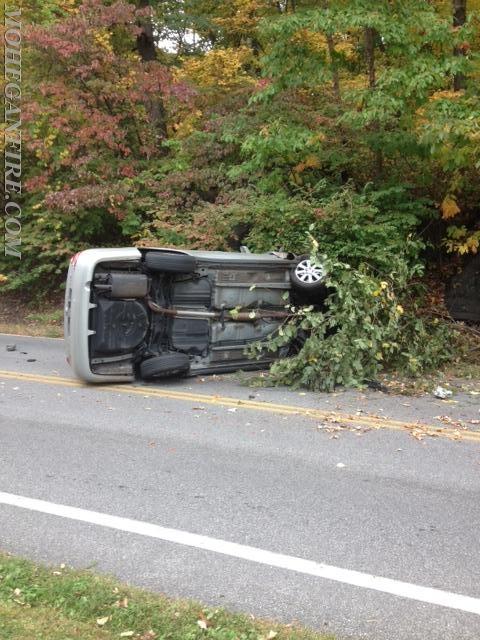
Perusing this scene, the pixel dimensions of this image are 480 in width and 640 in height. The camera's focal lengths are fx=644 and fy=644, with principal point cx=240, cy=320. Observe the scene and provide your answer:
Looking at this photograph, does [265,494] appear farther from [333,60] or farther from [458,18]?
[458,18]

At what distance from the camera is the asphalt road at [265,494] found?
362 cm

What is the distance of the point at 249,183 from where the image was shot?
44.2ft

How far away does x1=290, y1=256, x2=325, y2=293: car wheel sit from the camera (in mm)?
9281

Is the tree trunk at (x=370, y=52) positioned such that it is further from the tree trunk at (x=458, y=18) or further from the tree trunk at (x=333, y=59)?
the tree trunk at (x=458, y=18)

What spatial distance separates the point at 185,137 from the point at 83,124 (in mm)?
2541

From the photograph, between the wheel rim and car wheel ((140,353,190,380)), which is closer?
car wheel ((140,353,190,380))

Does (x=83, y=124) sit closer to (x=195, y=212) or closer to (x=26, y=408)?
(x=195, y=212)

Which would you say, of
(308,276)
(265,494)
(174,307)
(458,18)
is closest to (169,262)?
(174,307)

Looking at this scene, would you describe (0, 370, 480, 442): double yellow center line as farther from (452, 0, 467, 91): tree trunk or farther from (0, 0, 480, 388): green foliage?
(452, 0, 467, 91): tree trunk

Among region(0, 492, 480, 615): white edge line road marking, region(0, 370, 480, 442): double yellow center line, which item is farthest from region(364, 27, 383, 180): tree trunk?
region(0, 492, 480, 615): white edge line road marking

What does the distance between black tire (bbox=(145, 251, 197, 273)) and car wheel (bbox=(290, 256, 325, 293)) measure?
5.38ft

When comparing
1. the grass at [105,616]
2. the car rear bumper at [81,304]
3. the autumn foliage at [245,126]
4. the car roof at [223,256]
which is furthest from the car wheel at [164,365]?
the grass at [105,616]

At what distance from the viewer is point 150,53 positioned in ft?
61.7

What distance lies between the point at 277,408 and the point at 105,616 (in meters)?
4.42
